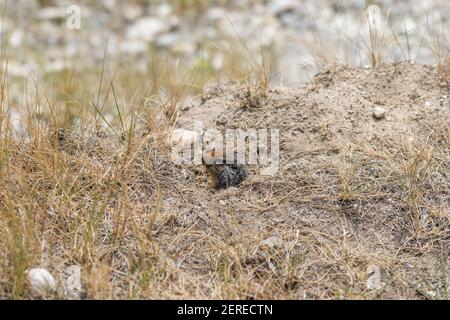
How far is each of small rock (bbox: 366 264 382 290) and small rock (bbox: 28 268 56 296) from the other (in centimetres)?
120

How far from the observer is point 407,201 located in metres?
3.07

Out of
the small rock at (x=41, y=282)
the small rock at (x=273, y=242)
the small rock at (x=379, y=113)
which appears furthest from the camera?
the small rock at (x=379, y=113)

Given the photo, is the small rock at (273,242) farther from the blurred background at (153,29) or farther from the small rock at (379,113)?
the blurred background at (153,29)

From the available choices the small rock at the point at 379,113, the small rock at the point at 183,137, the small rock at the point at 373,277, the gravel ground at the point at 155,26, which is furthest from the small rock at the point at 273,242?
the gravel ground at the point at 155,26

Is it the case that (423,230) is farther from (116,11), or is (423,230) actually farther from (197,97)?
(116,11)

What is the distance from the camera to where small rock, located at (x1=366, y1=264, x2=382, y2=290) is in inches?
107

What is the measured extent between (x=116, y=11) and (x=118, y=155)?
A: 5.08 metres

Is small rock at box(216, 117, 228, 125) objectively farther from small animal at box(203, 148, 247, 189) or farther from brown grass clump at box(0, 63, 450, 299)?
small animal at box(203, 148, 247, 189)

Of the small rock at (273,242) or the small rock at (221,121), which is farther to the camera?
the small rock at (221,121)

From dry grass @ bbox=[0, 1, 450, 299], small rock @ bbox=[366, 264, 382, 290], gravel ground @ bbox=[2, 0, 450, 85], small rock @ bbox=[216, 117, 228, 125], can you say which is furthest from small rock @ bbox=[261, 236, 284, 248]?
gravel ground @ bbox=[2, 0, 450, 85]

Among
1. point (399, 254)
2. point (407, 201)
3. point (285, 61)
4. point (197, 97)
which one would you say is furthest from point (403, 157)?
point (285, 61)

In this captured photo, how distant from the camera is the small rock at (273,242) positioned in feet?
9.29

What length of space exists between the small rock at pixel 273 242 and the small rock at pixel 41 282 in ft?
2.77

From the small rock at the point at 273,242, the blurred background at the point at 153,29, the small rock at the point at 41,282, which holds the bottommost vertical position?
the small rock at the point at 41,282
